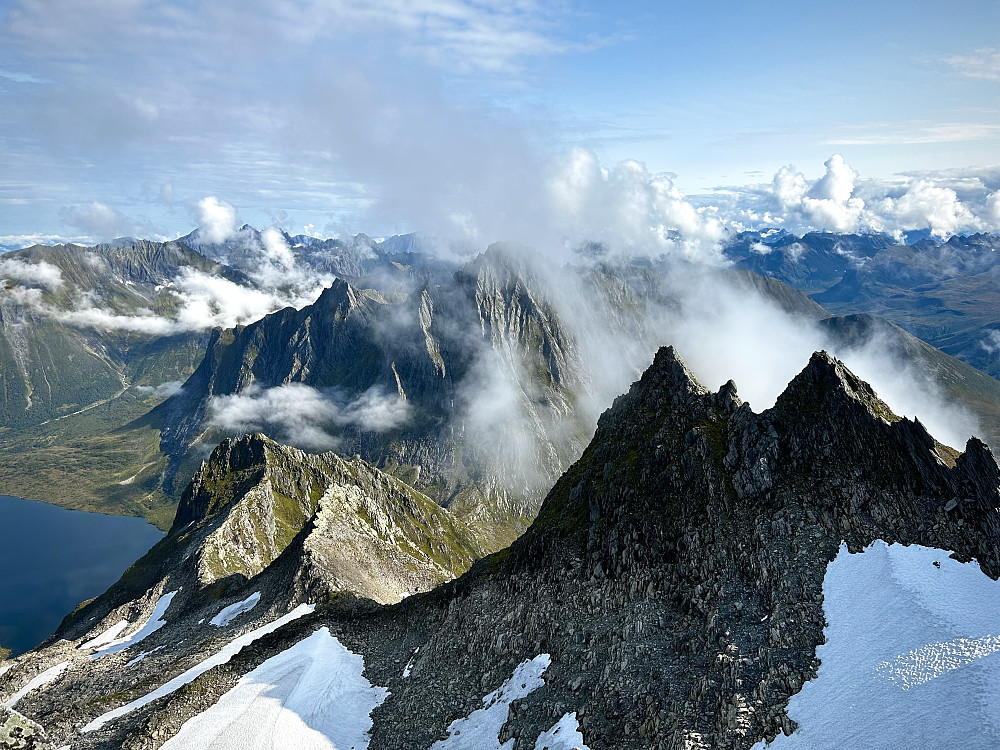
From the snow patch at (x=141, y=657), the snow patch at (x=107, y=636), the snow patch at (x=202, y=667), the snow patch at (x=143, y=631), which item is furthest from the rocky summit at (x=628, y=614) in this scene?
the snow patch at (x=107, y=636)

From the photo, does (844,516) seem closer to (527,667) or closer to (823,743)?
(823,743)

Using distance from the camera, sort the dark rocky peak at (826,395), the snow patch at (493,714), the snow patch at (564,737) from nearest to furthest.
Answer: the snow patch at (564,737)
the snow patch at (493,714)
the dark rocky peak at (826,395)

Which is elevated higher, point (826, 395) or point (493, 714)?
point (826, 395)

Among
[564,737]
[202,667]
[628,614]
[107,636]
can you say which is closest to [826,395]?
[628,614]

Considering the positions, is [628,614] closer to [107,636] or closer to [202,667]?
[202,667]

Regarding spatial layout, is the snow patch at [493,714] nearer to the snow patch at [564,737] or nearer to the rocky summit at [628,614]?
the rocky summit at [628,614]

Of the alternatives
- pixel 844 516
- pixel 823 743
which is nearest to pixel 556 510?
pixel 844 516
